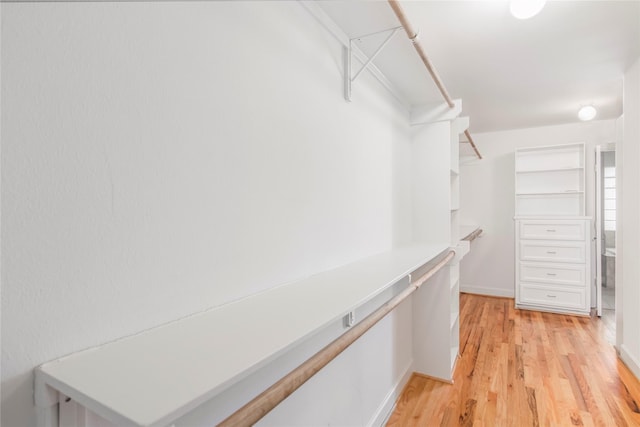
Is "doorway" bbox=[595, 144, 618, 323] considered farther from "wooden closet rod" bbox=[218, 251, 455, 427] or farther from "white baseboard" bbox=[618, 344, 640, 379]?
"wooden closet rod" bbox=[218, 251, 455, 427]

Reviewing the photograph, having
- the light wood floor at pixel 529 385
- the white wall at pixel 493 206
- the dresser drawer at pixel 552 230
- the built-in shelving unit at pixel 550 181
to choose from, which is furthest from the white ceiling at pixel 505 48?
the light wood floor at pixel 529 385

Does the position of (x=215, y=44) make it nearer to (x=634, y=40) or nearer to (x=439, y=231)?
(x=439, y=231)

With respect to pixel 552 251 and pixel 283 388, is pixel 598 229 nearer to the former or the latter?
pixel 552 251

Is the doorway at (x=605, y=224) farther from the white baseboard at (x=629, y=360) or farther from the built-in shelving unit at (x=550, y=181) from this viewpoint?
the white baseboard at (x=629, y=360)

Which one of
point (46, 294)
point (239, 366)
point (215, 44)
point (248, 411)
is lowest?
point (248, 411)

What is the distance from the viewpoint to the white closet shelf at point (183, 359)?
0.44 meters

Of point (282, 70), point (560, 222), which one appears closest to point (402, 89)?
point (282, 70)

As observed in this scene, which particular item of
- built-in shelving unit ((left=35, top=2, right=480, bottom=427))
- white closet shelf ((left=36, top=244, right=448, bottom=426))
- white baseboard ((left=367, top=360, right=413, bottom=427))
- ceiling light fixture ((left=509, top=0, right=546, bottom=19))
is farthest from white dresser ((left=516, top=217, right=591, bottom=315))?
white closet shelf ((left=36, top=244, right=448, bottom=426))

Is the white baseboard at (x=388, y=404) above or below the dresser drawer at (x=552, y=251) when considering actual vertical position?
below

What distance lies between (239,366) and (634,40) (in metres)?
2.99

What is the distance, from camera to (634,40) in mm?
2082

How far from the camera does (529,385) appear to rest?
222 cm

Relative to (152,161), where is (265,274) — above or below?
below

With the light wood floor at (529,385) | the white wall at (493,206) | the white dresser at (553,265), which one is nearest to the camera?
the light wood floor at (529,385)
